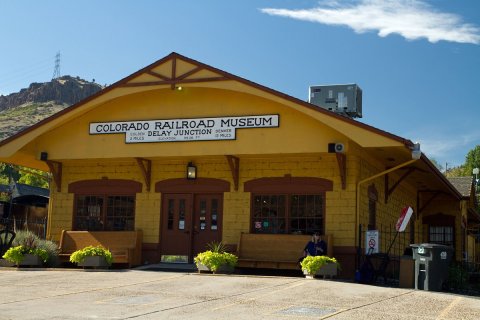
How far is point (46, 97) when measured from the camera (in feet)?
488

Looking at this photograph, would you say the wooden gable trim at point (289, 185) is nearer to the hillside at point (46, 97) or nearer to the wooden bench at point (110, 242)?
the wooden bench at point (110, 242)

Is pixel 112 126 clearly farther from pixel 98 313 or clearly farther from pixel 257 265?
pixel 98 313

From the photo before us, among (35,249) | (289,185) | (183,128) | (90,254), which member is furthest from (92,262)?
(289,185)

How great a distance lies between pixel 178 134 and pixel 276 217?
3.71 m

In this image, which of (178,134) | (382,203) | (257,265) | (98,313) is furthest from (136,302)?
(382,203)

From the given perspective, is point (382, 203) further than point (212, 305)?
Yes

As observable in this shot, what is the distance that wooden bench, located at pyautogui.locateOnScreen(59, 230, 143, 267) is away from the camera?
18.7 m

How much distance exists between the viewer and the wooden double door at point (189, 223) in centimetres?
1875

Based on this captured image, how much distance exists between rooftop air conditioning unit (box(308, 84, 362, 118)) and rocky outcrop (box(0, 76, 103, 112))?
129 meters

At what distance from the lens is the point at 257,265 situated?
17234 mm

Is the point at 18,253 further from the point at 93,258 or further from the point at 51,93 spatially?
the point at 51,93

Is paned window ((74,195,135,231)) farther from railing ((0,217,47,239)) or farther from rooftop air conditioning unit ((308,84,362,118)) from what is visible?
rooftop air conditioning unit ((308,84,362,118))

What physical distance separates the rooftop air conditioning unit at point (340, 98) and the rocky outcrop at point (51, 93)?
424 ft

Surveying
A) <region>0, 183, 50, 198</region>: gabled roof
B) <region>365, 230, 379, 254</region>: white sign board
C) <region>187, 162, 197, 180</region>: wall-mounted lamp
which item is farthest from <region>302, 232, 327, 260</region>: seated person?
<region>0, 183, 50, 198</region>: gabled roof
